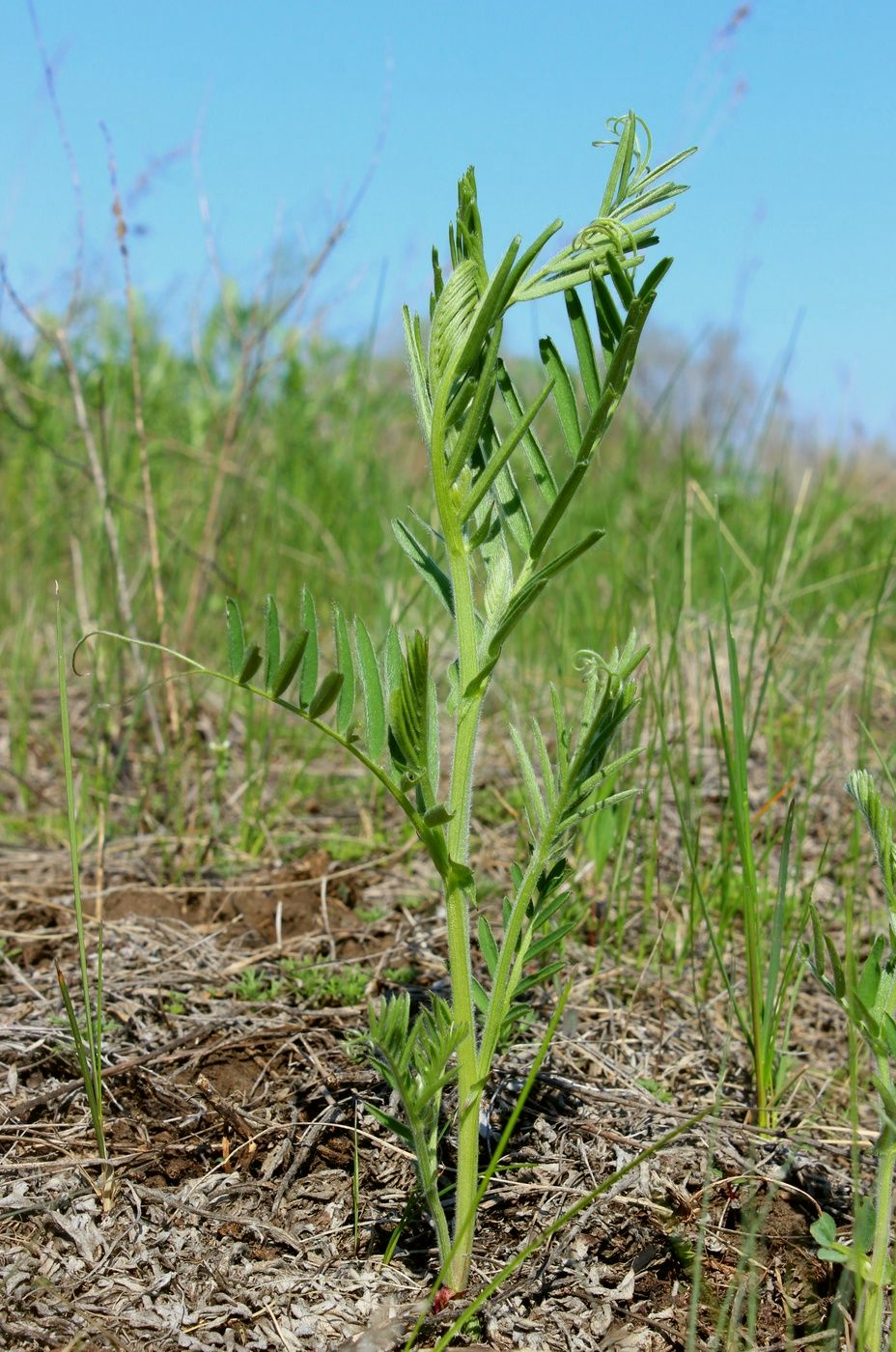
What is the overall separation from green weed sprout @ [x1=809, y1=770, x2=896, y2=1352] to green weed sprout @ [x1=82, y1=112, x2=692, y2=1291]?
0.90 feet

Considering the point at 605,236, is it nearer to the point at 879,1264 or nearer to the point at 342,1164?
the point at 879,1264

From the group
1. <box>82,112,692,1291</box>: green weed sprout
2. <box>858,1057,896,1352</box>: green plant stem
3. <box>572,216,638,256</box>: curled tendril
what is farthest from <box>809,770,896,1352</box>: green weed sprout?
<box>572,216,638,256</box>: curled tendril

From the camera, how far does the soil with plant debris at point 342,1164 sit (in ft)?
3.88

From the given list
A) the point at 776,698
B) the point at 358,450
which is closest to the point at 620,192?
the point at 776,698

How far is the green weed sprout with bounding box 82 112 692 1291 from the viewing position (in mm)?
1043

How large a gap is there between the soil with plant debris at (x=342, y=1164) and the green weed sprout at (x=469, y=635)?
0.16m

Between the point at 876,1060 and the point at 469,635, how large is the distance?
59 cm

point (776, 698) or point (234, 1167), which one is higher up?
point (776, 698)

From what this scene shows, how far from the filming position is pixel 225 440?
2.86 meters

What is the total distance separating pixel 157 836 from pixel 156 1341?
1.27 m

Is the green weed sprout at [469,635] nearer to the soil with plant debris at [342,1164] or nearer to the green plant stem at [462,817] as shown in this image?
the green plant stem at [462,817]

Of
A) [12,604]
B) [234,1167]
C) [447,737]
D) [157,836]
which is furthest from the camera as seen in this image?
[12,604]

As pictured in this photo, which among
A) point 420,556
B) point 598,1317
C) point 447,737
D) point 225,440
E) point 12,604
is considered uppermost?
point 225,440

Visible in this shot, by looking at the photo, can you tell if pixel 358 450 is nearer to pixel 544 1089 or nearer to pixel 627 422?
pixel 627 422
